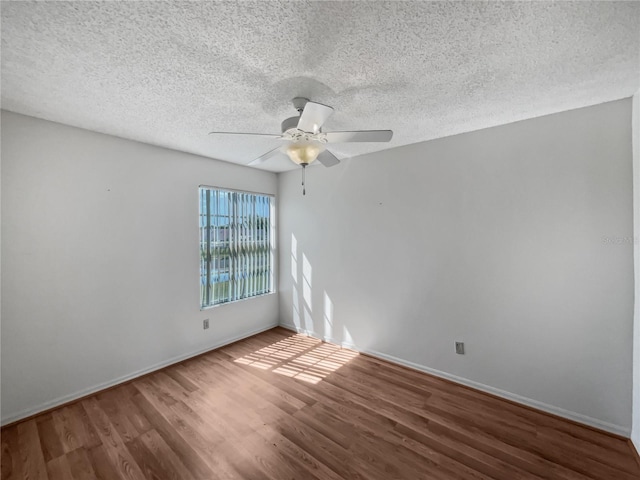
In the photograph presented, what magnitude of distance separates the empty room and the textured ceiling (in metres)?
0.02

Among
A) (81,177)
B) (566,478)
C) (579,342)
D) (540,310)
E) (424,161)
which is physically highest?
(424,161)

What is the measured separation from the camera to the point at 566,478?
A: 5.38 feet

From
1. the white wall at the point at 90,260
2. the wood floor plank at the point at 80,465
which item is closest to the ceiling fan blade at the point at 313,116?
the white wall at the point at 90,260

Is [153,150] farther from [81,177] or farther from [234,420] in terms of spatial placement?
[234,420]

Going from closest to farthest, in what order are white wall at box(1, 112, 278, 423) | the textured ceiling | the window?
the textured ceiling
white wall at box(1, 112, 278, 423)
the window

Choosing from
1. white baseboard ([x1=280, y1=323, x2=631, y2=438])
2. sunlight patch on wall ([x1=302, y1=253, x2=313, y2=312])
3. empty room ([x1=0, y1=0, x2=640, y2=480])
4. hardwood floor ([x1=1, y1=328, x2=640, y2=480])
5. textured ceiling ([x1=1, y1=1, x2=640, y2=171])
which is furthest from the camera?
sunlight patch on wall ([x1=302, y1=253, x2=313, y2=312])

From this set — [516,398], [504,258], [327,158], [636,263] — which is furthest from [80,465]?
[636,263]

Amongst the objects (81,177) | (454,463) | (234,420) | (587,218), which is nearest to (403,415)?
(454,463)

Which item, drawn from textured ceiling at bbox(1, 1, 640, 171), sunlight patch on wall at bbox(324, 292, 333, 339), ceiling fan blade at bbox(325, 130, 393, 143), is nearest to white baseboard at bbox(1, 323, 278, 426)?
sunlight patch on wall at bbox(324, 292, 333, 339)

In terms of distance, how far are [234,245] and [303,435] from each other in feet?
8.43

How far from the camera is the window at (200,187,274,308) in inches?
138

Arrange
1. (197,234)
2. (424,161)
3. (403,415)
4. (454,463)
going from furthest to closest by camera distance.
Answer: (197,234), (424,161), (403,415), (454,463)

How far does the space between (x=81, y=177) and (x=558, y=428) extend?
15.1ft

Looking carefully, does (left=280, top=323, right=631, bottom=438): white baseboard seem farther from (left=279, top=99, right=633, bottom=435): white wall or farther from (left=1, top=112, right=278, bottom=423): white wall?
(left=1, top=112, right=278, bottom=423): white wall
